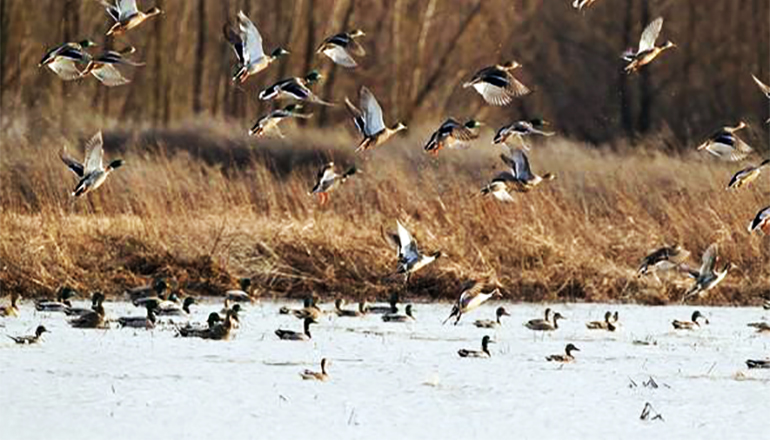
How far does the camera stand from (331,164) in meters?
13.1

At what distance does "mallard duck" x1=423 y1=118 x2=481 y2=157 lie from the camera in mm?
12219

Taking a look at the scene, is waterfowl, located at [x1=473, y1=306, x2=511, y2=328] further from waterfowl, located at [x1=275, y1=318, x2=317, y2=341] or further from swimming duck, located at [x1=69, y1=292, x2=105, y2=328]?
swimming duck, located at [x1=69, y1=292, x2=105, y2=328]

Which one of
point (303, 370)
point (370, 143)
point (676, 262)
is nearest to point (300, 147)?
point (676, 262)

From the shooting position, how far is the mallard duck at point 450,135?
12219mm

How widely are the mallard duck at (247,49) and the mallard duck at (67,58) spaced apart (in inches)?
41.2

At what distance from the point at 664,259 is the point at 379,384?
5.24m

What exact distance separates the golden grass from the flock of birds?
1.19 m

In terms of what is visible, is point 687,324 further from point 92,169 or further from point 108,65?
point 108,65

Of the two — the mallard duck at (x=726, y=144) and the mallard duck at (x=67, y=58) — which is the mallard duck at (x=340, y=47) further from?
the mallard duck at (x=726, y=144)

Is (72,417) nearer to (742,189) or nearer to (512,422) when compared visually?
(512,422)

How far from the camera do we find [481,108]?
4444 cm

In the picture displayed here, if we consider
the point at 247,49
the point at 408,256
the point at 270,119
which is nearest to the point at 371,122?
the point at 270,119

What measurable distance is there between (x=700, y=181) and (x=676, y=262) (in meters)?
4.36

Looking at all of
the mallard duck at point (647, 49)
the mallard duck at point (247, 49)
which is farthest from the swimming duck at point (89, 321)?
the mallard duck at point (647, 49)
